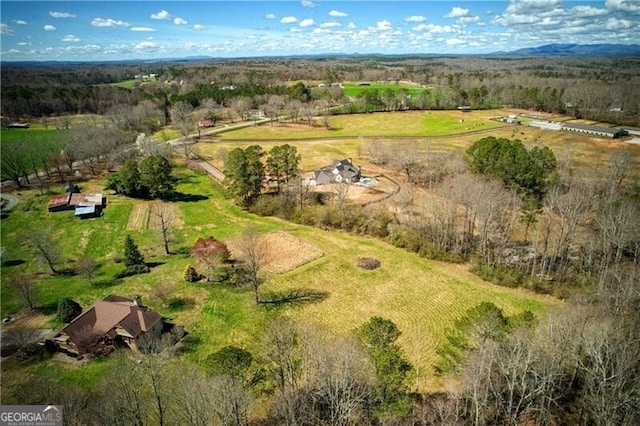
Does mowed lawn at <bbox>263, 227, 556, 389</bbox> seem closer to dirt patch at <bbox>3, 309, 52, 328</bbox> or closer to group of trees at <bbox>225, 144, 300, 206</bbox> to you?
group of trees at <bbox>225, 144, 300, 206</bbox>

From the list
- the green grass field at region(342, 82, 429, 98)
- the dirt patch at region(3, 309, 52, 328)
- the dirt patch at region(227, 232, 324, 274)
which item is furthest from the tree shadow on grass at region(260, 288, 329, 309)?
the green grass field at region(342, 82, 429, 98)

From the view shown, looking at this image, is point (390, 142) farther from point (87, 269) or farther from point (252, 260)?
point (87, 269)

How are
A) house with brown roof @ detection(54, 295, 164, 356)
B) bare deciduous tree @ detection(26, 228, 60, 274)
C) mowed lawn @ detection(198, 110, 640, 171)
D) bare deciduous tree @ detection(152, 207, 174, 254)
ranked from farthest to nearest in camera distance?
mowed lawn @ detection(198, 110, 640, 171) → bare deciduous tree @ detection(152, 207, 174, 254) → bare deciduous tree @ detection(26, 228, 60, 274) → house with brown roof @ detection(54, 295, 164, 356)

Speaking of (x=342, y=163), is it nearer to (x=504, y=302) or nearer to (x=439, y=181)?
(x=439, y=181)

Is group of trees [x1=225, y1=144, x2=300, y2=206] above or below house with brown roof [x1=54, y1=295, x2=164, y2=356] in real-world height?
above

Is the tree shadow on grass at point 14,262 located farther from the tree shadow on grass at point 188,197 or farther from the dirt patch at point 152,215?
the tree shadow on grass at point 188,197

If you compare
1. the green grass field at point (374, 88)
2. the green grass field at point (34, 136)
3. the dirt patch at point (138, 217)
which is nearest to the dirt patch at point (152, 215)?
the dirt patch at point (138, 217)

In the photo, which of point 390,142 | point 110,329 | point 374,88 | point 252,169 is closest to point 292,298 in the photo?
point 110,329

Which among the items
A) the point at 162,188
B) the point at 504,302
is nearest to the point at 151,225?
the point at 162,188
